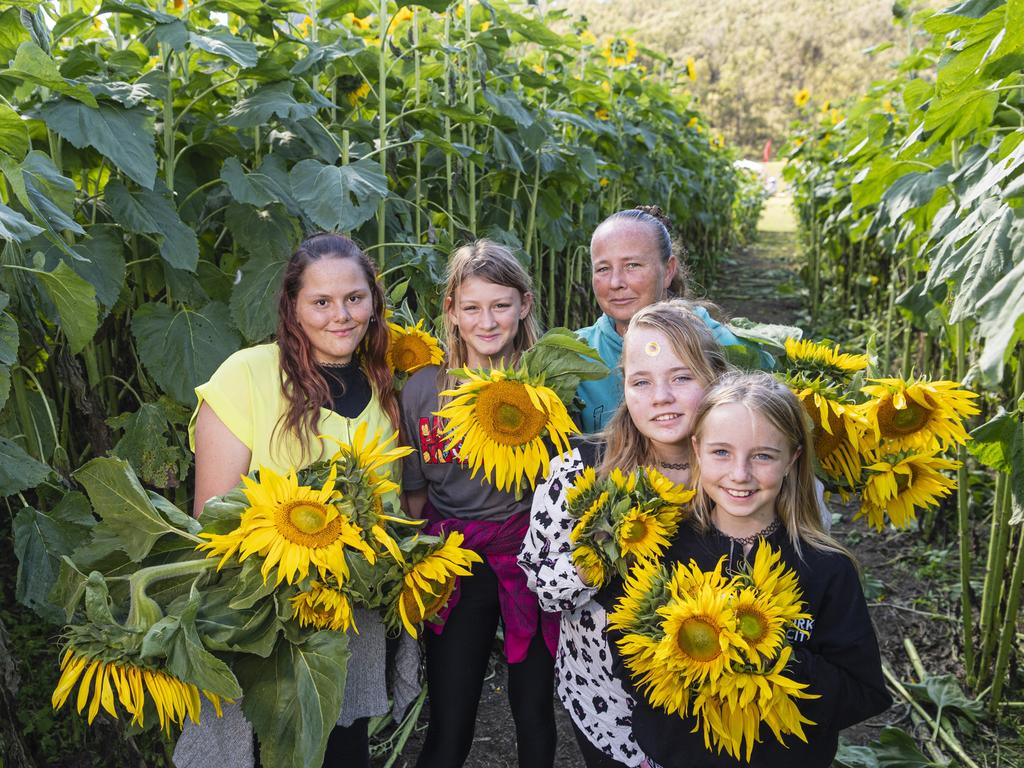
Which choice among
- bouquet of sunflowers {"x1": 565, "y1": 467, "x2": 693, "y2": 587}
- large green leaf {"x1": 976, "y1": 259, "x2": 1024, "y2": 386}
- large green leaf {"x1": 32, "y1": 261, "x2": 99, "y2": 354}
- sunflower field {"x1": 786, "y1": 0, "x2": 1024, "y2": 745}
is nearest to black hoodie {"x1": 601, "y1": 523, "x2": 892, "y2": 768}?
bouquet of sunflowers {"x1": 565, "y1": 467, "x2": 693, "y2": 587}

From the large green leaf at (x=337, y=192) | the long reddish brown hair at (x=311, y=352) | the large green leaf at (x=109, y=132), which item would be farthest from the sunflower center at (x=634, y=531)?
the large green leaf at (x=109, y=132)

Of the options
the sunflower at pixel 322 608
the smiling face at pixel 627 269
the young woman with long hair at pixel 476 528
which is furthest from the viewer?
the smiling face at pixel 627 269

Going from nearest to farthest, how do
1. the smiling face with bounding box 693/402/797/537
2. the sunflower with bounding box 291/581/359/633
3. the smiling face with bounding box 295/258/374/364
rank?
the sunflower with bounding box 291/581/359/633 → the smiling face with bounding box 693/402/797/537 → the smiling face with bounding box 295/258/374/364

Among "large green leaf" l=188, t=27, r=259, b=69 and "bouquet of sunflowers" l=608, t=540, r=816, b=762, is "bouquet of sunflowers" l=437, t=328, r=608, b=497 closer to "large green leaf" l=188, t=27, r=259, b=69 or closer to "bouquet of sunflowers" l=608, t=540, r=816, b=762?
"bouquet of sunflowers" l=608, t=540, r=816, b=762

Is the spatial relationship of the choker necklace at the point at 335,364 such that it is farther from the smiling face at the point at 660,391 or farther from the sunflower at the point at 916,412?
the sunflower at the point at 916,412

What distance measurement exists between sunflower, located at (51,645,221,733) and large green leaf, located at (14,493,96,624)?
50 centimetres

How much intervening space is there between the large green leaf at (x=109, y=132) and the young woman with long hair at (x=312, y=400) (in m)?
0.39

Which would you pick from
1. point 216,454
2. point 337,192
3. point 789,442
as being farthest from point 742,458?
point 337,192

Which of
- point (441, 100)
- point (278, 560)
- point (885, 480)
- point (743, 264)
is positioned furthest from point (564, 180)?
point (743, 264)

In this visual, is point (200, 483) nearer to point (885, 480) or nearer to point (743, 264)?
point (885, 480)

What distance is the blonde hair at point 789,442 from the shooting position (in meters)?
1.52

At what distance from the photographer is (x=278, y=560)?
1.36 meters

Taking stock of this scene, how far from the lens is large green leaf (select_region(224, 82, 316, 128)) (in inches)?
84.7

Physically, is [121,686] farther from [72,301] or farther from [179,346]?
[179,346]
